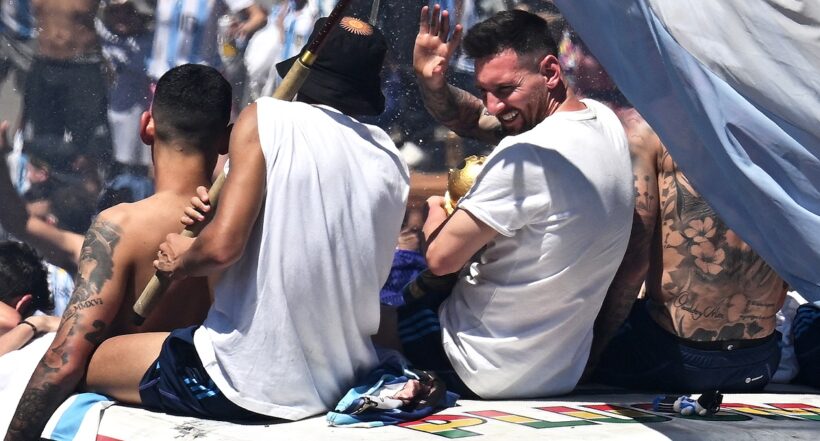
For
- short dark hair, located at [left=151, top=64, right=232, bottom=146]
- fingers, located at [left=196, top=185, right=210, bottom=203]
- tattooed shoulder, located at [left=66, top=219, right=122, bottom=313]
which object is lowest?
tattooed shoulder, located at [left=66, top=219, right=122, bottom=313]

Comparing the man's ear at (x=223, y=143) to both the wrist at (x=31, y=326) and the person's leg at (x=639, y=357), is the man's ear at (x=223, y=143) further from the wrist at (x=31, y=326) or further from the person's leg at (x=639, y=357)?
the person's leg at (x=639, y=357)

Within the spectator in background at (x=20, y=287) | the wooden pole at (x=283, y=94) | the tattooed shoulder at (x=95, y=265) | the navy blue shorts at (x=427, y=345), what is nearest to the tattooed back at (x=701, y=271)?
the navy blue shorts at (x=427, y=345)

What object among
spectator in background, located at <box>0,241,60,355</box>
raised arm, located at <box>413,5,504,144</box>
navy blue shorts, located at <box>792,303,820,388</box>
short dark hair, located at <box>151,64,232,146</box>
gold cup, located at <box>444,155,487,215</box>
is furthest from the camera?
spectator in background, located at <box>0,241,60,355</box>

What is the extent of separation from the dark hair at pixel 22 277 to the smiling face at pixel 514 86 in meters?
2.29

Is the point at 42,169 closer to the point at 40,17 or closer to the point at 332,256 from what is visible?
the point at 40,17

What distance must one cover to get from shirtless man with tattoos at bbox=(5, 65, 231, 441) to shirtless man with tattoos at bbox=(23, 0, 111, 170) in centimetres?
263

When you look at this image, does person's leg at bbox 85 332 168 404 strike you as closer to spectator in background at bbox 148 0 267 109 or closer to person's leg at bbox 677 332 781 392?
person's leg at bbox 677 332 781 392

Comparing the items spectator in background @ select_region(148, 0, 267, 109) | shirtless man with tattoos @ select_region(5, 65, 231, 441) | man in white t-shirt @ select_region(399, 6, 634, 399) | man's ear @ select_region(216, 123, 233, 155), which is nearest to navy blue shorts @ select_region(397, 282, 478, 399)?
man in white t-shirt @ select_region(399, 6, 634, 399)

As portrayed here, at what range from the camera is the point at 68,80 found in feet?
21.4

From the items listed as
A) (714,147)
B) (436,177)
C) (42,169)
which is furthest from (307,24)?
(714,147)

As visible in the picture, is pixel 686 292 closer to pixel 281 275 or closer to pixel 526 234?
pixel 526 234

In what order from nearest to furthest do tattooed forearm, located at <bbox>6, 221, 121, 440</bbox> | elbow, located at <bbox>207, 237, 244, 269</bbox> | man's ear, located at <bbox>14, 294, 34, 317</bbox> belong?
elbow, located at <bbox>207, 237, 244, 269</bbox>, tattooed forearm, located at <bbox>6, 221, 121, 440</bbox>, man's ear, located at <bbox>14, 294, 34, 317</bbox>

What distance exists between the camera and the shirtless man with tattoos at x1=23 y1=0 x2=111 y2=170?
21.3 feet

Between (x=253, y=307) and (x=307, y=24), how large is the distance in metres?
3.31
